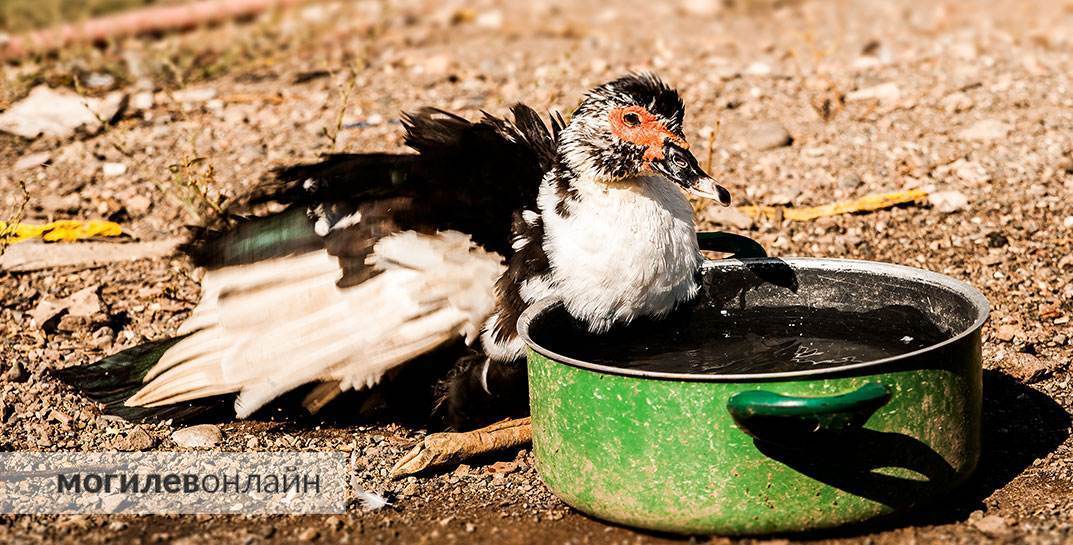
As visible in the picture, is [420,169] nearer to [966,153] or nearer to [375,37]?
[966,153]

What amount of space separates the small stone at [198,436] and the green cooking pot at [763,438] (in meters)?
1.18

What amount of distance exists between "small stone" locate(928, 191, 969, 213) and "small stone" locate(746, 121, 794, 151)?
0.70 m

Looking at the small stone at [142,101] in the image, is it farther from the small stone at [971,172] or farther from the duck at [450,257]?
the small stone at [971,172]

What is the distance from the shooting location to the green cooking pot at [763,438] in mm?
2676

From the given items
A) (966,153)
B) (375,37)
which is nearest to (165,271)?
(375,37)

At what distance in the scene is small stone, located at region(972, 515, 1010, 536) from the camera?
3010 millimetres

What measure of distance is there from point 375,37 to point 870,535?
4229 millimetres

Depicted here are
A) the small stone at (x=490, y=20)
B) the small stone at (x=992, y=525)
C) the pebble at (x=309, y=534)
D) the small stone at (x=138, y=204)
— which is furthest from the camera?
the small stone at (x=490, y=20)

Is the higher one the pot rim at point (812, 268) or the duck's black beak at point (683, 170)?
the duck's black beak at point (683, 170)

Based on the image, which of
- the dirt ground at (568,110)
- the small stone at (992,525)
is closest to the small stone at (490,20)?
the dirt ground at (568,110)

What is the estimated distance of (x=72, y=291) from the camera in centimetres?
449

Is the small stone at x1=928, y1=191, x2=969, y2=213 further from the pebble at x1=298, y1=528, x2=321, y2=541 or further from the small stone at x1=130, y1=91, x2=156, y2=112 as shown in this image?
the small stone at x1=130, y1=91, x2=156, y2=112

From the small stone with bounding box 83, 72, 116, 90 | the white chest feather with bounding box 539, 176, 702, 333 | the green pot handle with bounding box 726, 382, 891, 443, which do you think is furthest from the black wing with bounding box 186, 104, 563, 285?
the small stone with bounding box 83, 72, 116, 90

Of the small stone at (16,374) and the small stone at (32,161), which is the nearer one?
the small stone at (16,374)
